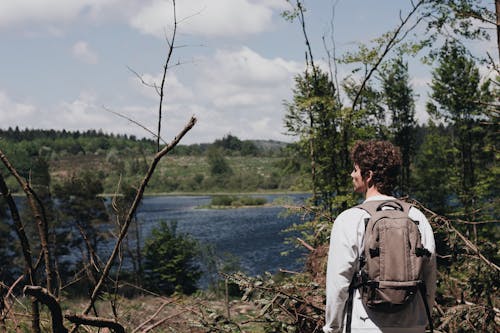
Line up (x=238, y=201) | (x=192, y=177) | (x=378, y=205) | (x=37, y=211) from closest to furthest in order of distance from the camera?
(x=37, y=211), (x=378, y=205), (x=238, y=201), (x=192, y=177)

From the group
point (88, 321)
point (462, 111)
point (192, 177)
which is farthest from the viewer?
point (192, 177)

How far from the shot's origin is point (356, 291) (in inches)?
113

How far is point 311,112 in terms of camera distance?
16.5 meters

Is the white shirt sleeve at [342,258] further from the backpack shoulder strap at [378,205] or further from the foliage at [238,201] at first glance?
the foliage at [238,201]

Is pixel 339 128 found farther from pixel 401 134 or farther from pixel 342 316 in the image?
pixel 401 134

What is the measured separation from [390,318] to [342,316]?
0.27 m

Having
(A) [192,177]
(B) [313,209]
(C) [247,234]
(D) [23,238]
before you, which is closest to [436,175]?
(C) [247,234]

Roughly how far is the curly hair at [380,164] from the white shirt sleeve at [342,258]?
0.83 feet

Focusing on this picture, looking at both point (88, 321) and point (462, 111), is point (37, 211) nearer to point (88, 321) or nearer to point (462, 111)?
point (88, 321)

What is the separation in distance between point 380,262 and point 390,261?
0.05 m

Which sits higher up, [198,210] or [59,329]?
[59,329]

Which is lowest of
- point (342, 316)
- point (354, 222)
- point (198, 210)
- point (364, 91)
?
point (198, 210)

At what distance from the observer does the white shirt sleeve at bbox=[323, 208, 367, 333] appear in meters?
2.77

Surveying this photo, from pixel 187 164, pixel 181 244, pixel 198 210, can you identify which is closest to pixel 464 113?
pixel 181 244
